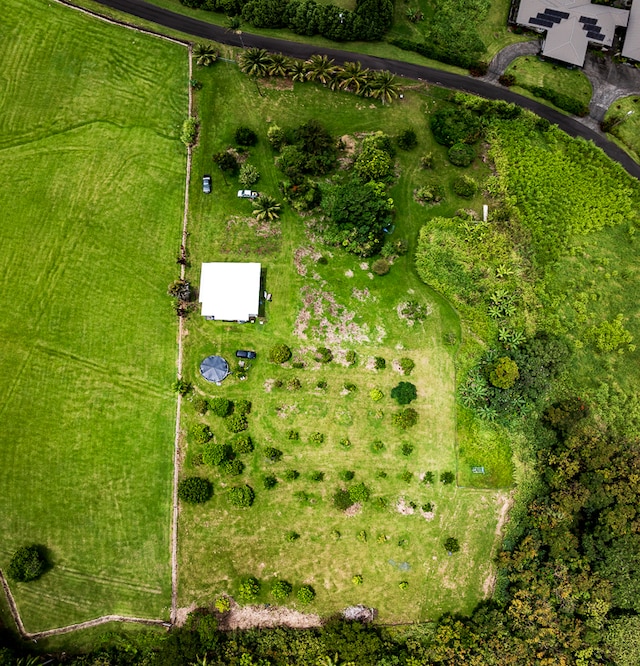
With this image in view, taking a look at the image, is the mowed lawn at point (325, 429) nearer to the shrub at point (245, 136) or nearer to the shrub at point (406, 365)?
the shrub at point (406, 365)

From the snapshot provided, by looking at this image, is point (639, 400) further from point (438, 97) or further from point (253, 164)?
point (253, 164)

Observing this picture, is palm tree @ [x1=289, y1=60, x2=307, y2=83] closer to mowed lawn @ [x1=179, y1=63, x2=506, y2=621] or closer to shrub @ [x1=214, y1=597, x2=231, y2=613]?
mowed lawn @ [x1=179, y1=63, x2=506, y2=621]

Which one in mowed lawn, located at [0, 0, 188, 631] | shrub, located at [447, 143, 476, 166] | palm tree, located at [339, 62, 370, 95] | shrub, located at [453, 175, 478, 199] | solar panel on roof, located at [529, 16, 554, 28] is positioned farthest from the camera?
solar panel on roof, located at [529, 16, 554, 28]

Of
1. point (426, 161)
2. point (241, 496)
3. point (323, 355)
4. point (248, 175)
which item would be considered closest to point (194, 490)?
point (241, 496)

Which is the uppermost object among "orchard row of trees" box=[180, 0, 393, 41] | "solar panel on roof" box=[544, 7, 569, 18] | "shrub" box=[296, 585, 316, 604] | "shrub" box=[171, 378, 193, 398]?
"solar panel on roof" box=[544, 7, 569, 18]

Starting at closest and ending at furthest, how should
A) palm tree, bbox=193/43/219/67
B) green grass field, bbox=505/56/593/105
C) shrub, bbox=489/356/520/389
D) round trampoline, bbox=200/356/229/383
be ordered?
shrub, bbox=489/356/520/389 < round trampoline, bbox=200/356/229/383 < palm tree, bbox=193/43/219/67 < green grass field, bbox=505/56/593/105

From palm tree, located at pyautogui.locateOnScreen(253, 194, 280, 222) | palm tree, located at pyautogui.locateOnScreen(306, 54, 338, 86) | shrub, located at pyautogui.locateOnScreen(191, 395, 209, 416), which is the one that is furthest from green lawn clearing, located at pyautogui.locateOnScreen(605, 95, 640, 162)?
shrub, located at pyautogui.locateOnScreen(191, 395, 209, 416)
